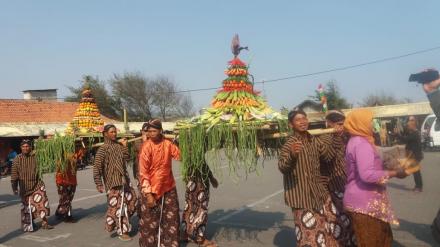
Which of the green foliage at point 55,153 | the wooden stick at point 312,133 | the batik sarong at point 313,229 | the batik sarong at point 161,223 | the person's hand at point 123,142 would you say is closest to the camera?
the batik sarong at point 313,229

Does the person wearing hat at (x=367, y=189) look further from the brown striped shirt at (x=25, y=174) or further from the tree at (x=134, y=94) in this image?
the tree at (x=134, y=94)

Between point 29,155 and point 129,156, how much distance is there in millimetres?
1985

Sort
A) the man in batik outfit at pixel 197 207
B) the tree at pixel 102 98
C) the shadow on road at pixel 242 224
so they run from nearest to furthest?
the man in batik outfit at pixel 197 207, the shadow on road at pixel 242 224, the tree at pixel 102 98

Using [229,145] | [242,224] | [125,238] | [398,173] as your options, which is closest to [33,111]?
[125,238]

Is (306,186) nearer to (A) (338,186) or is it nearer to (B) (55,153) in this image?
(A) (338,186)

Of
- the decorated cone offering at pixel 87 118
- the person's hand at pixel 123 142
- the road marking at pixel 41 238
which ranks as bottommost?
the road marking at pixel 41 238

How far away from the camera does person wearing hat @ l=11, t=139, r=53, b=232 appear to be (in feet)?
22.4

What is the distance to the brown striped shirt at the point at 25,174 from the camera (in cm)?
689

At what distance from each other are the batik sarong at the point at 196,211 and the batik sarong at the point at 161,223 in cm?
45

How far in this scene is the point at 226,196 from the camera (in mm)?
9258

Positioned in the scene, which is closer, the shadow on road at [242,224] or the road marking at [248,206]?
the shadow on road at [242,224]

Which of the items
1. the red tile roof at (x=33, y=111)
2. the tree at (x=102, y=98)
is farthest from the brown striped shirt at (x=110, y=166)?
the tree at (x=102, y=98)

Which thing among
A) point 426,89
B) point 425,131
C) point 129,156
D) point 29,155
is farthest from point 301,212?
point 425,131

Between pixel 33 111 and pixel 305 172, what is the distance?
25086 millimetres
